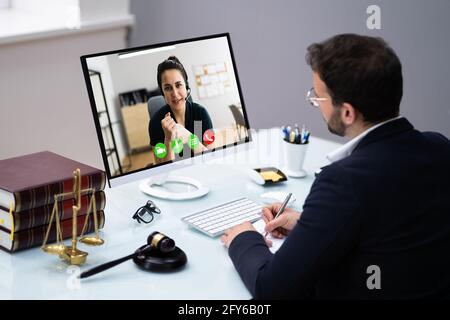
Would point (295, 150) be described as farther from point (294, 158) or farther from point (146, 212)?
point (146, 212)

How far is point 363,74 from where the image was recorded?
124 centimetres

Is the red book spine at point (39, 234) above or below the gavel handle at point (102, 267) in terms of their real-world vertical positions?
above

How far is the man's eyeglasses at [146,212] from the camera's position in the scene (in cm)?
167

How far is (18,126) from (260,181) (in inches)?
70.6

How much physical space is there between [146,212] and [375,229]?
732mm

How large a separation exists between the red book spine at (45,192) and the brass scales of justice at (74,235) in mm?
13

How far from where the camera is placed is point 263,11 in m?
3.09

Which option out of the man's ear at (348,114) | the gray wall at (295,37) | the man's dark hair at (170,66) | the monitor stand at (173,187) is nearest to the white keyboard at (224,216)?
the monitor stand at (173,187)

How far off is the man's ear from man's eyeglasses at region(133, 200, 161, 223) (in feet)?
2.12

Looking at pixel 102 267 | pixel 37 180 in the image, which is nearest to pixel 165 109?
pixel 37 180

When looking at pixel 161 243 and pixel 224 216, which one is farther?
pixel 224 216

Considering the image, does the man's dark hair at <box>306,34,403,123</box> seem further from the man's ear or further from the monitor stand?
the monitor stand

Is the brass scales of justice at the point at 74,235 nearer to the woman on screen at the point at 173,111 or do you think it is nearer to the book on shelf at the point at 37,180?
the book on shelf at the point at 37,180

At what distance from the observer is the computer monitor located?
65.6 inches
